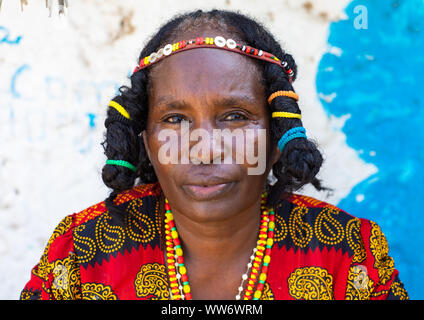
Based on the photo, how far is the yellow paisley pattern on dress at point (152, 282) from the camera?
1.93 meters

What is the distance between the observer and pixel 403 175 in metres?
2.66

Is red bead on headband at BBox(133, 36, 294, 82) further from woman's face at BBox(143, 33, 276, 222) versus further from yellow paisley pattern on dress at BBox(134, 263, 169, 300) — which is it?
yellow paisley pattern on dress at BBox(134, 263, 169, 300)

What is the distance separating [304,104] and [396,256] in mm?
1019

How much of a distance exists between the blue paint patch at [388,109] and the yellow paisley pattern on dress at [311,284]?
0.86 meters

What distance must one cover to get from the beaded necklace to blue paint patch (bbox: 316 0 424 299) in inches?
33.1

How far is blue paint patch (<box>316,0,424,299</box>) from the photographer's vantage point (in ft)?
8.43

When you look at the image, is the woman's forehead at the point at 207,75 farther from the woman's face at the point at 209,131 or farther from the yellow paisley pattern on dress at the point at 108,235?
the yellow paisley pattern on dress at the point at 108,235

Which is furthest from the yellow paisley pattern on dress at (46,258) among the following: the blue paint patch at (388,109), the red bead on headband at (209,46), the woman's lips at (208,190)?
the blue paint patch at (388,109)

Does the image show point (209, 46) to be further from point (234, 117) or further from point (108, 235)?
point (108, 235)

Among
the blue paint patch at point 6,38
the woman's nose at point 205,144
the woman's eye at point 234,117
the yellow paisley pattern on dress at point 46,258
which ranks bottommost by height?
the yellow paisley pattern on dress at point 46,258

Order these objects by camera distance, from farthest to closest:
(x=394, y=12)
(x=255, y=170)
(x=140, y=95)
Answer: (x=394, y=12) < (x=140, y=95) < (x=255, y=170)

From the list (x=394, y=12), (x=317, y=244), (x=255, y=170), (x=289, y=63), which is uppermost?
(x=394, y=12)
